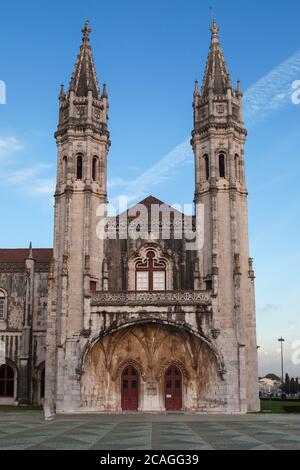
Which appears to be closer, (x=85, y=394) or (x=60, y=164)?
(x=85, y=394)

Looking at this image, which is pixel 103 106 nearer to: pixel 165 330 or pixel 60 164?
pixel 60 164

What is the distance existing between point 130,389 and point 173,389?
280 cm

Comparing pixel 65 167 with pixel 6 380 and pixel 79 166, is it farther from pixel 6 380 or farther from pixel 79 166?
pixel 6 380

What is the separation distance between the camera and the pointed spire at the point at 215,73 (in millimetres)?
42406

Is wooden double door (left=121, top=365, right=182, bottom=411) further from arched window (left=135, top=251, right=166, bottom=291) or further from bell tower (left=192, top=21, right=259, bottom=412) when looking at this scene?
arched window (left=135, top=251, right=166, bottom=291)

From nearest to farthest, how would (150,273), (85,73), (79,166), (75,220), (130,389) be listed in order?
(130,389) → (75,220) → (150,273) → (79,166) → (85,73)

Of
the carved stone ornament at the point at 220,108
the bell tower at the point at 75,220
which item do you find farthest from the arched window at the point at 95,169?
the carved stone ornament at the point at 220,108

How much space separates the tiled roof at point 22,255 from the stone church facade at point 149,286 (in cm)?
928

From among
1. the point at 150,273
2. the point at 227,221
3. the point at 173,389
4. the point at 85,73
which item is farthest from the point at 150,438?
the point at 85,73

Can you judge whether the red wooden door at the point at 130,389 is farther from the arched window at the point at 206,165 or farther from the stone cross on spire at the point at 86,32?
the stone cross on spire at the point at 86,32

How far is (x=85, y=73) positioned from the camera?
43.7 metres

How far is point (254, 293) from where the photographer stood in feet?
128
